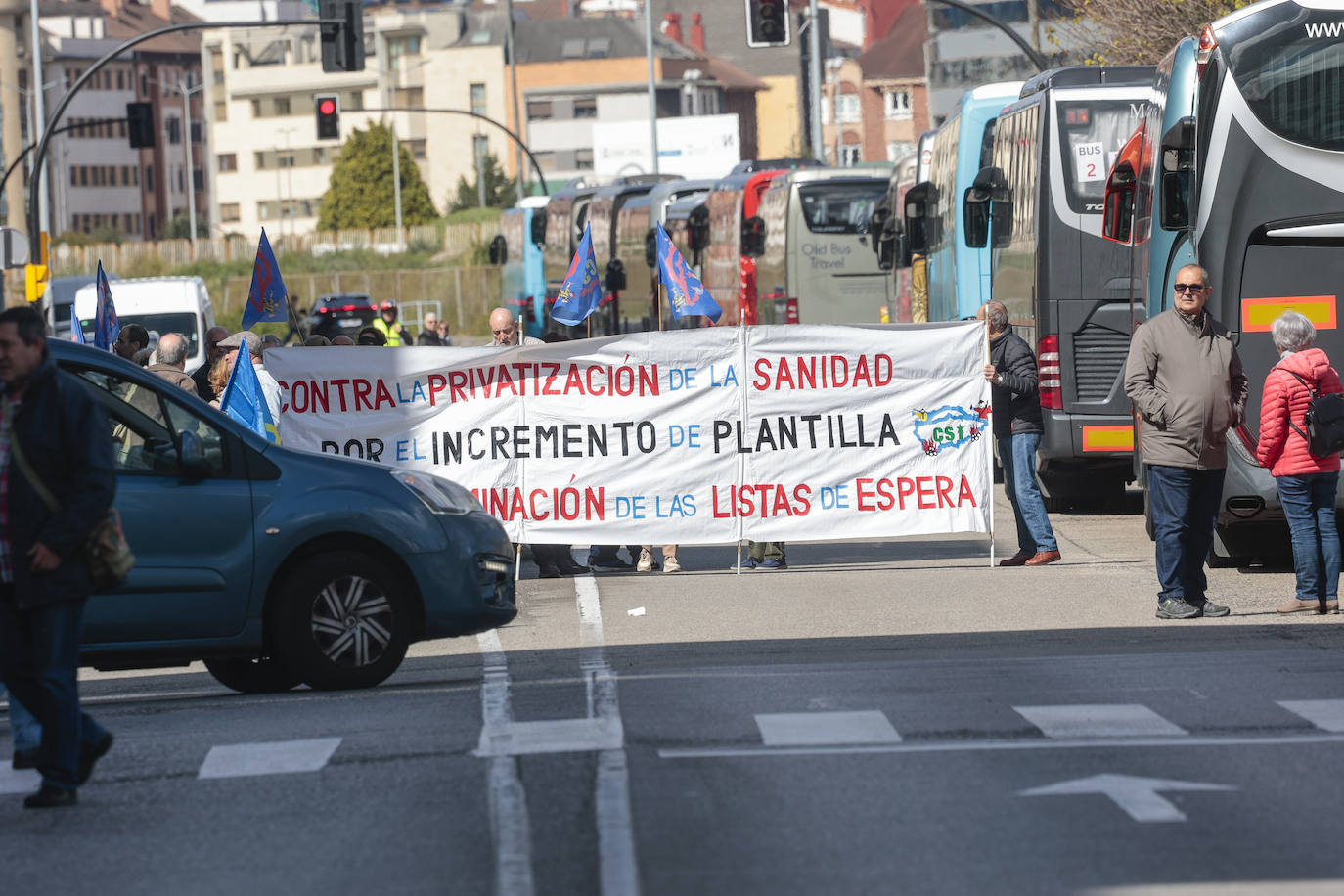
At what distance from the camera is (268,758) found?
8664 millimetres

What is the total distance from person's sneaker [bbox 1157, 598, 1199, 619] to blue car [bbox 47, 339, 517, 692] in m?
4.01

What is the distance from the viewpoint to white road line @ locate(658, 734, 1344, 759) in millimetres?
8352

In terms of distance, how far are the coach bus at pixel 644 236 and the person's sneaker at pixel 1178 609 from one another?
101 ft

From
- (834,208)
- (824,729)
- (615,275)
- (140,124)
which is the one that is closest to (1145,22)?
(834,208)

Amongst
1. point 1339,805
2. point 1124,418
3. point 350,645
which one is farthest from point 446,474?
point 1339,805

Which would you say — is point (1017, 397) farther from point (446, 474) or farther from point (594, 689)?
point (594, 689)

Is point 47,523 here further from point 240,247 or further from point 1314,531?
point 240,247

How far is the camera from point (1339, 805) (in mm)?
7219

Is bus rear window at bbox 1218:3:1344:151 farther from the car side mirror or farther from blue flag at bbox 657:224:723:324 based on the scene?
the car side mirror

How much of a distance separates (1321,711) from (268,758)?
4.07 meters

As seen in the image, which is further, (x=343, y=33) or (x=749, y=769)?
(x=343, y=33)

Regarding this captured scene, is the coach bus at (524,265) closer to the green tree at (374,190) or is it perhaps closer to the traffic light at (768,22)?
the traffic light at (768,22)

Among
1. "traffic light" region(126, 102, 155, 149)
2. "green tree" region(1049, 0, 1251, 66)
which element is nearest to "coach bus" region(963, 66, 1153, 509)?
"green tree" region(1049, 0, 1251, 66)

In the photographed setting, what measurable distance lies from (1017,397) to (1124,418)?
3563mm
